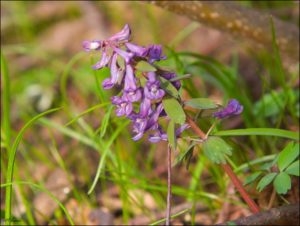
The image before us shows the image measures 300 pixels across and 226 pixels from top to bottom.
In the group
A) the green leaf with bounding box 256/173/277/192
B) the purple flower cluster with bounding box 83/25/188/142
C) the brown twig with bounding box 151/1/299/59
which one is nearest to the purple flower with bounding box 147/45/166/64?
the purple flower cluster with bounding box 83/25/188/142

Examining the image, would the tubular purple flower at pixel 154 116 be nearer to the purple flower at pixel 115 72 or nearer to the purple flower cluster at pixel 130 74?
the purple flower cluster at pixel 130 74

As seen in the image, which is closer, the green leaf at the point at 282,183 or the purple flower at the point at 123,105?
the purple flower at the point at 123,105

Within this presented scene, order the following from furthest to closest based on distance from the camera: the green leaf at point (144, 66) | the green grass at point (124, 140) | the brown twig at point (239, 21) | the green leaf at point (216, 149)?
1. the brown twig at point (239, 21)
2. the green grass at point (124, 140)
3. the green leaf at point (216, 149)
4. the green leaf at point (144, 66)

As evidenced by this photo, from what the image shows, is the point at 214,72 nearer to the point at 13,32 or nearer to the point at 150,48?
the point at 150,48

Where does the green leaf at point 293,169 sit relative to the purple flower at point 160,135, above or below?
below

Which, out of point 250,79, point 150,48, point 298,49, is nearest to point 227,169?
point 150,48

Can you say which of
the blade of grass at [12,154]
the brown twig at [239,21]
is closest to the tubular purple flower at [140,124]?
the blade of grass at [12,154]

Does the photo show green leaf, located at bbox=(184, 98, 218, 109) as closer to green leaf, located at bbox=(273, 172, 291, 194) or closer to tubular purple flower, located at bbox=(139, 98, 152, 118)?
tubular purple flower, located at bbox=(139, 98, 152, 118)
